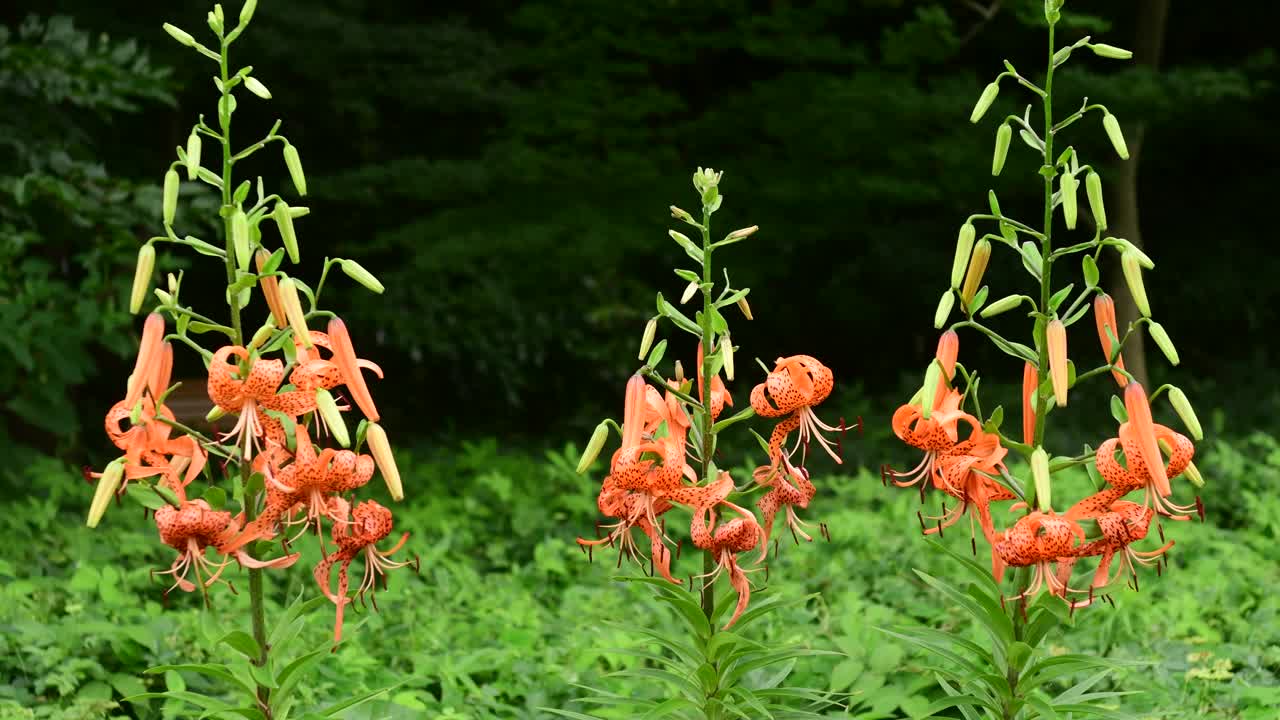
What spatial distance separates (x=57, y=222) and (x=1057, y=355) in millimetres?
4195

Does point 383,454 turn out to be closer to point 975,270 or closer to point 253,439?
point 253,439

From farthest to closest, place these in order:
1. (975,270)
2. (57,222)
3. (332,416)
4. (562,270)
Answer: (562,270)
(57,222)
(975,270)
(332,416)

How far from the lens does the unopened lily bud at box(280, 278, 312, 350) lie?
2.12 meters

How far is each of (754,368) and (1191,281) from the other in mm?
3231

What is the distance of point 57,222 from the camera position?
507 cm

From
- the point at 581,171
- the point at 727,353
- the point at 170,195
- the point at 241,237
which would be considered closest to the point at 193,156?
the point at 170,195

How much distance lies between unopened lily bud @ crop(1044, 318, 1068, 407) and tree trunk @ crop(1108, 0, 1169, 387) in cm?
505

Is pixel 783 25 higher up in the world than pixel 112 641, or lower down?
higher up

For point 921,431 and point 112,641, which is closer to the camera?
point 921,431

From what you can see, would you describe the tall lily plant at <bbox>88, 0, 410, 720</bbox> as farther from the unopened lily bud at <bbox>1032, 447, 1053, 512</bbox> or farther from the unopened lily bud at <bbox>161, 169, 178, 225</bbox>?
the unopened lily bud at <bbox>1032, 447, 1053, 512</bbox>

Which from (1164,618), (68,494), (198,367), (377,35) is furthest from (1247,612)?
(198,367)

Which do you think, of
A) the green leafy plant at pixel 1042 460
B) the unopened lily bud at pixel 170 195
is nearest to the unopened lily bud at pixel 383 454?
the unopened lily bud at pixel 170 195

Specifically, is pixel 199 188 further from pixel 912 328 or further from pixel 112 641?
pixel 912 328

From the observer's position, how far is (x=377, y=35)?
283 inches
